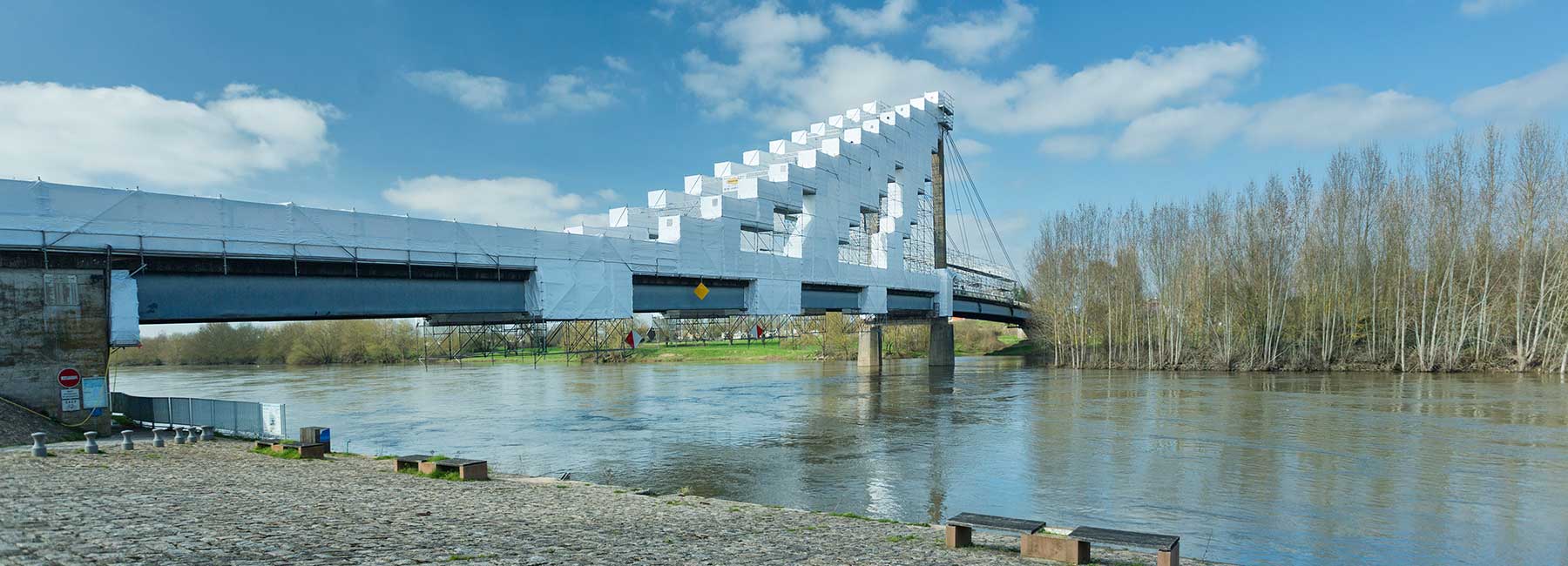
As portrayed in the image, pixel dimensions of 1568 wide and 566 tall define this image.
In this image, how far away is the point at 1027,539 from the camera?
10891 millimetres

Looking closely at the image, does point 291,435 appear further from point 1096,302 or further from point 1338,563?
point 1096,302

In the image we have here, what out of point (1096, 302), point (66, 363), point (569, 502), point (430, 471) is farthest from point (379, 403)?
point (1096, 302)

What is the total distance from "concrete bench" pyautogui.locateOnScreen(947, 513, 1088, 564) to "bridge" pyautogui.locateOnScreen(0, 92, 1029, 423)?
19741 mm

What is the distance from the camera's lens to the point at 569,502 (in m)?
14.4

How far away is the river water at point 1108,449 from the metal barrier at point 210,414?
292 centimetres

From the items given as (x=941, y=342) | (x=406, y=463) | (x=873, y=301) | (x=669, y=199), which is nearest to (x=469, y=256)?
(x=406, y=463)

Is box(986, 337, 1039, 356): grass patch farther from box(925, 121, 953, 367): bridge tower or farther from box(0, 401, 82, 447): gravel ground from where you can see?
box(0, 401, 82, 447): gravel ground

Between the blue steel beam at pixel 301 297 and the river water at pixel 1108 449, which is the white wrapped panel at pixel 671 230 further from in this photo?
the blue steel beam at pixel 301 297

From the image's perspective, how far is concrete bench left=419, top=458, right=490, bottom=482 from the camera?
16656 millimetres

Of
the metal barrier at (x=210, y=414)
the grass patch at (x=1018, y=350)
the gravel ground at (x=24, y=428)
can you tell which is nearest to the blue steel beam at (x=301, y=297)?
the metal barrier at (x=210, y=414)

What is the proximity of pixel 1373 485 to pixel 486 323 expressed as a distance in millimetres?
27831

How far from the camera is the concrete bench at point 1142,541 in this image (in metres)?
10.0

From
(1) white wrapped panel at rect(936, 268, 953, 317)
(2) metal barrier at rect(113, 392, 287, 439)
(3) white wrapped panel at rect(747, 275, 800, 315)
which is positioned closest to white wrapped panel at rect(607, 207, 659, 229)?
(3) white wrapped panel at rect(747, 275, 800, 315)

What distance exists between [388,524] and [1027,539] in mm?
8667
